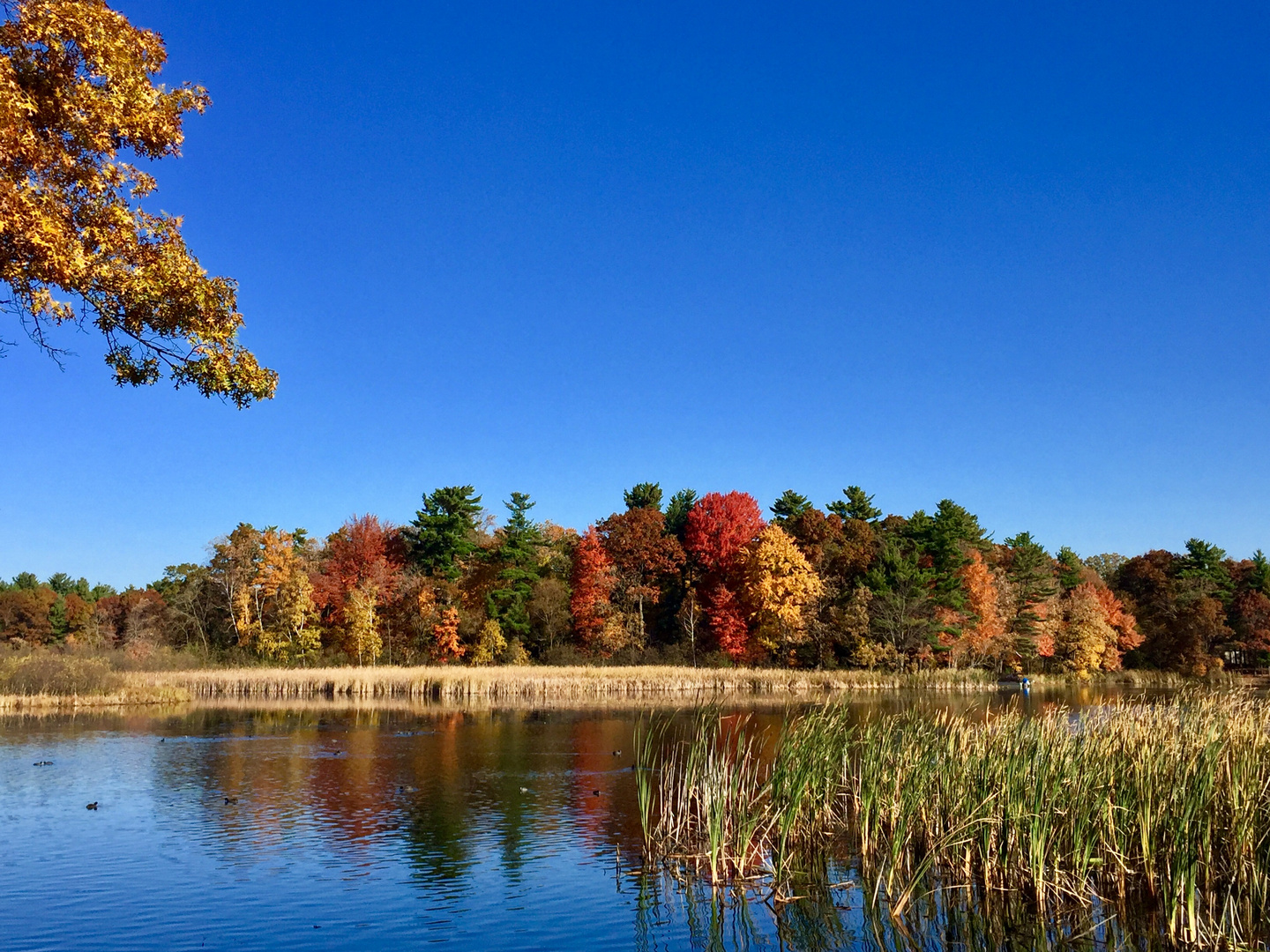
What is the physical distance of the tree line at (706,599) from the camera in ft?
186

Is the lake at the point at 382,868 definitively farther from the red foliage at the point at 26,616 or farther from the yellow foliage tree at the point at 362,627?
the red foliage at the point at 26,616

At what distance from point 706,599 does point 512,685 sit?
19196mm

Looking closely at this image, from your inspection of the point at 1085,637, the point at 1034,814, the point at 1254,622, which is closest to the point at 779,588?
the point at 1085,637

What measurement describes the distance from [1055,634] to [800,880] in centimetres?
5892

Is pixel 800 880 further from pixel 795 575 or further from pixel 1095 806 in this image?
pixel 795 575

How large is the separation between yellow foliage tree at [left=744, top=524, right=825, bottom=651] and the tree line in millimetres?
120

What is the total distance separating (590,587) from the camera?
62719 millimetres

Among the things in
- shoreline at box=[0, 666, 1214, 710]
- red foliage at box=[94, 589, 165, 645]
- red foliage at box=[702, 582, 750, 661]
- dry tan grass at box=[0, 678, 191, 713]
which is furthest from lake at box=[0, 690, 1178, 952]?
red foliage at box=[94, 589, 165, 645]

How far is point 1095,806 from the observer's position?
984 centimetres

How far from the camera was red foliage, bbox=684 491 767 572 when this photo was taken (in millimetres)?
62625

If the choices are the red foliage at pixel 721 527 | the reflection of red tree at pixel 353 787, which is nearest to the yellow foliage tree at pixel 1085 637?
the red foliage at pixel 721 527

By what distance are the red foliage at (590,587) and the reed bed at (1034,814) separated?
158 ft

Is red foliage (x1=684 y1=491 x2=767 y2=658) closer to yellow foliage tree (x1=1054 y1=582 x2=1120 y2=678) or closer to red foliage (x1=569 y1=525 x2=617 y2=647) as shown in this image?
red foliage (x1=569 y1=525 x2=617 y2=647)

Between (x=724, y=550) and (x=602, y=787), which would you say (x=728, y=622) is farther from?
(x=602, y=787)
